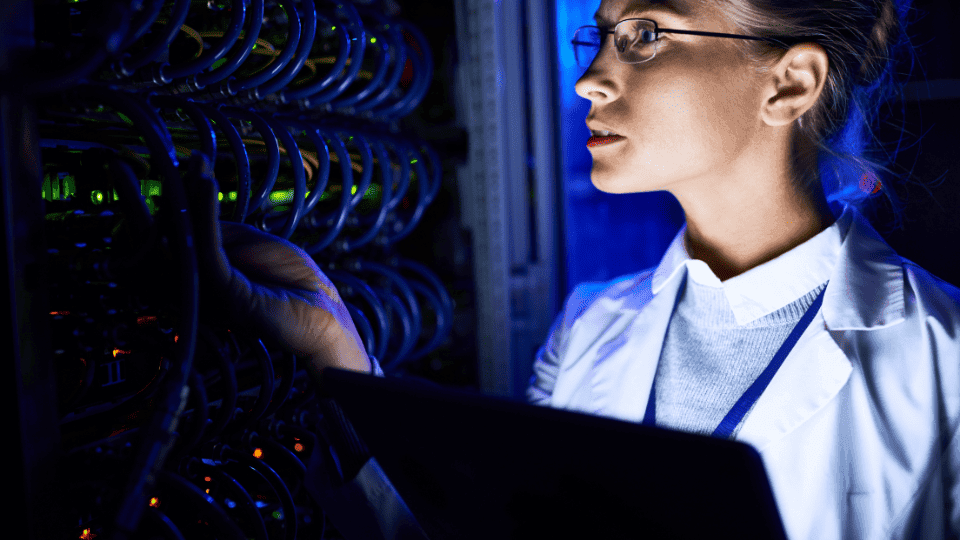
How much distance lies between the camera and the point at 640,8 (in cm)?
91

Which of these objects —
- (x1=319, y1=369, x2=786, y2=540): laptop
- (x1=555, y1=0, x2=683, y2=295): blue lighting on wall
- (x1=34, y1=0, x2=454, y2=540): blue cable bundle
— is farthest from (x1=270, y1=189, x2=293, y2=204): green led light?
(x1=555, y1=0, x2=683, y2=295): blue lighting on wall

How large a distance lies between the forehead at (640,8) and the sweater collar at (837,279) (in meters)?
0.39

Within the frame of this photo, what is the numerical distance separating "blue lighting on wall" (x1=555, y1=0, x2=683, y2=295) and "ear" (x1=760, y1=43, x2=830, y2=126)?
77cm

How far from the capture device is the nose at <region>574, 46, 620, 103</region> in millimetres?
919

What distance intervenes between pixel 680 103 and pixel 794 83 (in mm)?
182

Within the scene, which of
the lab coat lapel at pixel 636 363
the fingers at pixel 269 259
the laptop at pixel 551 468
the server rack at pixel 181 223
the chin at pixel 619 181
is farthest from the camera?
the lab coat lapel at pixel 636 363

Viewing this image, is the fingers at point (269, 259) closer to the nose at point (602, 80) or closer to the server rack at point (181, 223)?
the server rack at point (181, 223)

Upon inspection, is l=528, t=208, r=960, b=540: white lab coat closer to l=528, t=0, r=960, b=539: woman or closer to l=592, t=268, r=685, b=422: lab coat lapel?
l=528, t=0, r=960, b=539: woman

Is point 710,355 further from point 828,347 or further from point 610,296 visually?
point 610,296

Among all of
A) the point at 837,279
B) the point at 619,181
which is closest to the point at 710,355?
the point at 837,279

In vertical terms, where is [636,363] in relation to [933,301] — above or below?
below

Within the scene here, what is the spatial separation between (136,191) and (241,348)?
0.29m

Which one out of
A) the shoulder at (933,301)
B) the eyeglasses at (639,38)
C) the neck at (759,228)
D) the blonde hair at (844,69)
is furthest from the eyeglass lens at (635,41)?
the shoulder at (933,301)

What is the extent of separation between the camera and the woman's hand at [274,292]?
610 millimetres
